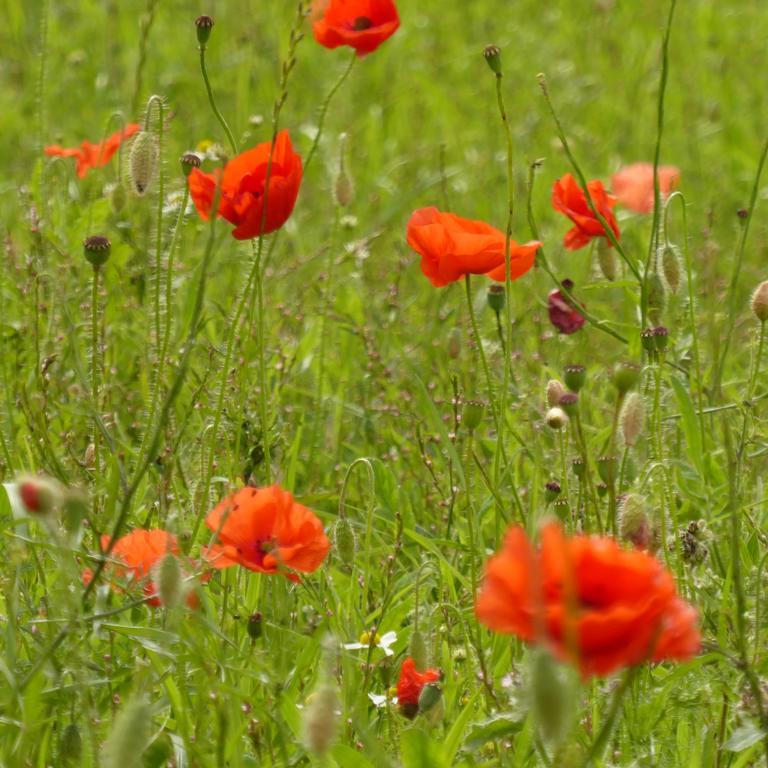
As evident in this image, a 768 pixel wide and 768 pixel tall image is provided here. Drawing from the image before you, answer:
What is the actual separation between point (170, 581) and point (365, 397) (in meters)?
1.71

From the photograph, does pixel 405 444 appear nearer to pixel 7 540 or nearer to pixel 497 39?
pixel 7 540

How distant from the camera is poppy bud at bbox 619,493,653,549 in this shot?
1.81 metres

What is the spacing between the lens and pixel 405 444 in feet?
9.80

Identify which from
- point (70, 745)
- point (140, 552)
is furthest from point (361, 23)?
point (70, 745)

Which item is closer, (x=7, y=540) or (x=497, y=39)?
(x=7, y=540)

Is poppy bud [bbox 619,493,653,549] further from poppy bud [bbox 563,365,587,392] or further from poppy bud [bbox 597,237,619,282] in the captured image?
poppy bud [bbox 597,237,619,282]

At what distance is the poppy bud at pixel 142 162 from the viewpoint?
2248 millimetres

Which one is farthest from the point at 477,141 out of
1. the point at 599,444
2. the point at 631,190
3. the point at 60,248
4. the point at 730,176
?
the point at 599,444

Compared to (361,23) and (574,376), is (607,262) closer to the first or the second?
(361,23)

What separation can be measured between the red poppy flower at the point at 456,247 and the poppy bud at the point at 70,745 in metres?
0.82

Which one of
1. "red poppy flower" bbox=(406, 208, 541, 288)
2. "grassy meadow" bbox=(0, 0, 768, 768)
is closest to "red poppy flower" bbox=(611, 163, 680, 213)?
"grassy meadow" bbox=(0, 0, 768, 768)

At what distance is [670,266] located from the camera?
7.61ft

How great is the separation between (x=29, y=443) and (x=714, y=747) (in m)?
1.30

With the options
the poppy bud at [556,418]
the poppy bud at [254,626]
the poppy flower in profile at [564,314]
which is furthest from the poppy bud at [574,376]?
the poppy flower in profile at [564,314]
